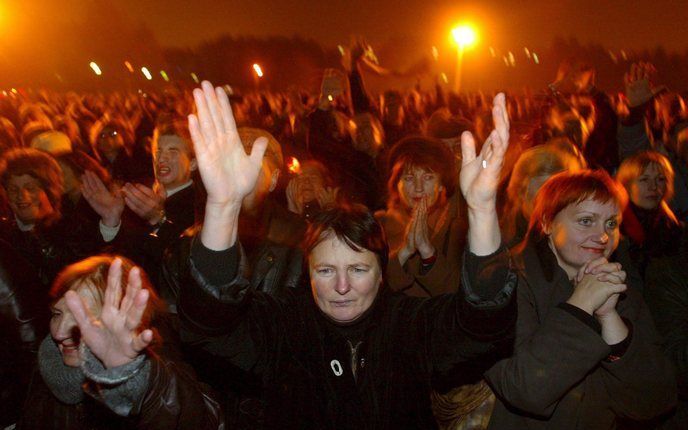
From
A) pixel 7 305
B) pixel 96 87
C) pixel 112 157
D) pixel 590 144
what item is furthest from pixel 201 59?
pixel 7 305

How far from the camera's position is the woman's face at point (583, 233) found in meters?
2.72

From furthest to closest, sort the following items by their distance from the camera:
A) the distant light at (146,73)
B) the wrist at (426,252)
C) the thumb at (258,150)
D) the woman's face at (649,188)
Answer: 1. the distant light at (146,73)
2. the woman's face at (649,188)
3. the wrist at (426,252)
4. the thumb at (258,150)

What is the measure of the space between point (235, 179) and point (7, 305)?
150 cm

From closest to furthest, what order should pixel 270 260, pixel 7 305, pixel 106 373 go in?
pixel 106 373 < pixel 7 305 < pixel 270 260

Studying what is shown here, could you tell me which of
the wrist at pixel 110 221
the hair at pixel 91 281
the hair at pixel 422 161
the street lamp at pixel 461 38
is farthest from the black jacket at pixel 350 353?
the street lamp at pixel 461 38

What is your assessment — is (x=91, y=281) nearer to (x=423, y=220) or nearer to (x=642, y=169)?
(x=423, y=220)

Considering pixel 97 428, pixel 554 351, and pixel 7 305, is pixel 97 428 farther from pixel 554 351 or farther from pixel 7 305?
pixel 554 351

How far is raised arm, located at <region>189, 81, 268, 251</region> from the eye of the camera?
6.48 ft

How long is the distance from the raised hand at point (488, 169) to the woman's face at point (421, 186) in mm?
1987

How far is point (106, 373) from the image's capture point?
76.1 inches

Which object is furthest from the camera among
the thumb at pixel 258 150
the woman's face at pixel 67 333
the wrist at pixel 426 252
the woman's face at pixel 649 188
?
the woman's face at pixel 649 188

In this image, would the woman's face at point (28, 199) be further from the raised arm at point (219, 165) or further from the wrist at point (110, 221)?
the raised arm at point (219, 165)

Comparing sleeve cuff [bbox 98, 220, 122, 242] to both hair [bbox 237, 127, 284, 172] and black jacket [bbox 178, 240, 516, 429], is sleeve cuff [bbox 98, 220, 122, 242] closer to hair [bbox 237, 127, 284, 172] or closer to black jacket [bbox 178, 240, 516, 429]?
hair [bbox 237, 127, 284, 172]

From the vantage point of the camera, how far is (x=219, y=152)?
2008 mm
